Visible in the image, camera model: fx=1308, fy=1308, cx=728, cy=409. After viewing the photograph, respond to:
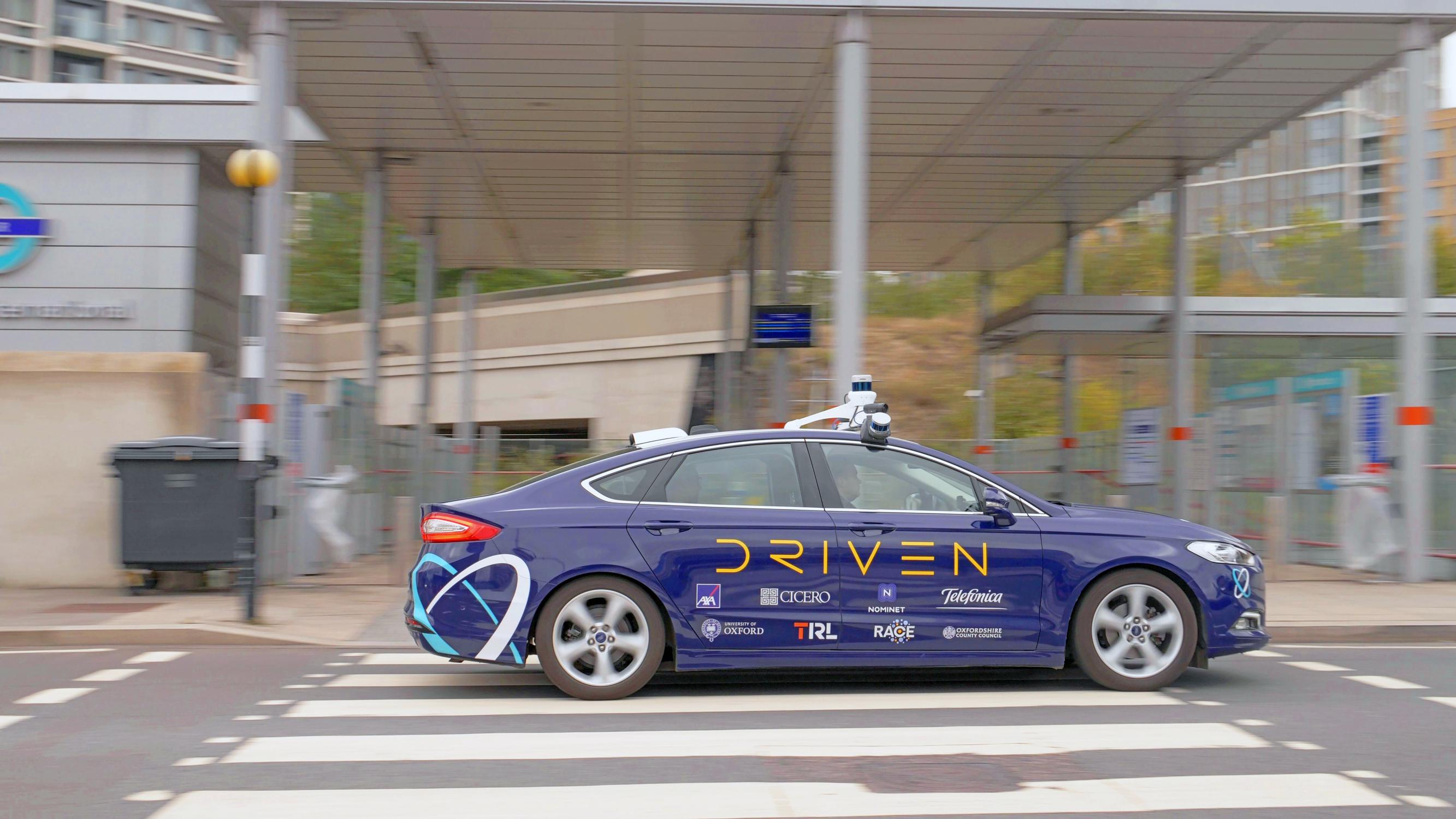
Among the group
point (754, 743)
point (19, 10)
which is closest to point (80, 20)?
point (19, 10)

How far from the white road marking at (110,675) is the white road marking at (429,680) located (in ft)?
4.49

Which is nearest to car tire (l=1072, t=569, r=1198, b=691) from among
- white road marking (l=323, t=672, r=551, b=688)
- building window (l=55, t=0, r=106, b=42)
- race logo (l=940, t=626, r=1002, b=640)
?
race logo (l=940, t=626, r=1002, b=640)

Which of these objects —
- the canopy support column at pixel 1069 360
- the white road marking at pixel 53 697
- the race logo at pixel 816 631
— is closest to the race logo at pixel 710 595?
the race logo at pixel 816 631

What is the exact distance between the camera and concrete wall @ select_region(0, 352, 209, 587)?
1275 cm

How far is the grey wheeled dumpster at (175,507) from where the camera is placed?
1179 cm

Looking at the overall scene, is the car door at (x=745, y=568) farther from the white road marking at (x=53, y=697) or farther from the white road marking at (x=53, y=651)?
the white road marking at (x=53, y=651)

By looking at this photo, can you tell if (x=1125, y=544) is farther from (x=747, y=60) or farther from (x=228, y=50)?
(x=228, y=50)

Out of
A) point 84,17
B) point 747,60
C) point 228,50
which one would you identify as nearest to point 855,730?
point 747,60

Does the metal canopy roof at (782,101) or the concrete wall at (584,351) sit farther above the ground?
the metal canopy roof at (782,101)

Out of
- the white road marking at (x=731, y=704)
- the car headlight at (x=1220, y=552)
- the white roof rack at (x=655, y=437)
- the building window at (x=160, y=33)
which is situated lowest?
the white road marking at (x=731, y=704)

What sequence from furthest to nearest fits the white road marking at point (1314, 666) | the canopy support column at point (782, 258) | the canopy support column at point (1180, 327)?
the canopy support column at point (782, 258), the canopy support column at point (1180, 327), the white road marking at point (1314, 666)

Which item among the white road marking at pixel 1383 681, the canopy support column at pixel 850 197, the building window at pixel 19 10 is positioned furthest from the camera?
the building window at pixel 19 10

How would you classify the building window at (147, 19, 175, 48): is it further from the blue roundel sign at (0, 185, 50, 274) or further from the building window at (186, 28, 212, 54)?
the blue roundel sign at (0, 185, 50, 274)

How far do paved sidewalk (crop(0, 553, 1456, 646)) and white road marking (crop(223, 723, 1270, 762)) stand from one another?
141 inches
